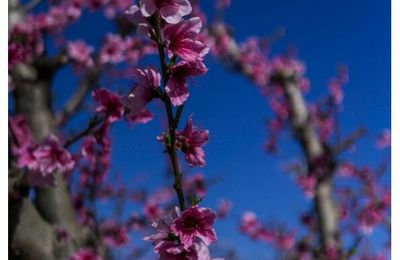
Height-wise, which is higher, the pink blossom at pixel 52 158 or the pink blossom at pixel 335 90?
the pink blossom at pixel 335 90

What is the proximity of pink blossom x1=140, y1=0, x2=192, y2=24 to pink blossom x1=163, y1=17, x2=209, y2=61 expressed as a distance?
0.07ft

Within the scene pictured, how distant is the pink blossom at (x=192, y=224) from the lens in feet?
3.02

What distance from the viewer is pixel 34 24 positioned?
5184 millimetres

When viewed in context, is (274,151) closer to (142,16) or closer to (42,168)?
(42,168)

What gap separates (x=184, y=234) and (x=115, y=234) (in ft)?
11.6

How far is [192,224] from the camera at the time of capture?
3.06 ft

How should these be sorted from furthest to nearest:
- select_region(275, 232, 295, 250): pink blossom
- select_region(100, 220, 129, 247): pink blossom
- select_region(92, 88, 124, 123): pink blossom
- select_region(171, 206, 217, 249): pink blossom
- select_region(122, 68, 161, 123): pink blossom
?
select_region(275, 232, 295, 250): pink blossom
select_region(100, 220, 129, 247): pink blossom
select_region(92, 88, 124, 123): pink blossom
select_region(122, 68, 161, 123): pink blossom
select_region(171, 206, 217, 249): pink blossom

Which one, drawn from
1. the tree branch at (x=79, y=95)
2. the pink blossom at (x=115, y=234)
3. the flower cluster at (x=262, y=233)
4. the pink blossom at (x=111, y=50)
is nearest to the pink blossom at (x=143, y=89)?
the pink blossom at (x=115, y=234)

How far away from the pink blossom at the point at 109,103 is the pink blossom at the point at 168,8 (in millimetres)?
976

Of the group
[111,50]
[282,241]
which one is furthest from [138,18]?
[282,241]

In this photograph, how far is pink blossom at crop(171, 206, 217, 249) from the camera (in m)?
0.92

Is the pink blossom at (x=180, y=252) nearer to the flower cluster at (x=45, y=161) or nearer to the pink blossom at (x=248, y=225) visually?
the flower cluster at (x=45, y=161)
